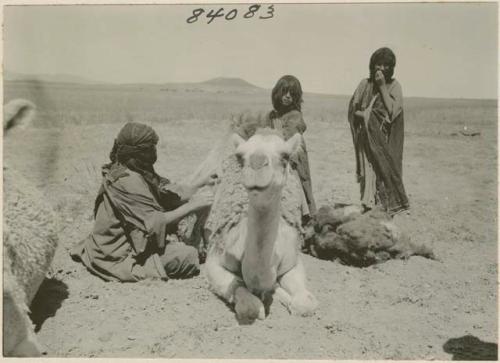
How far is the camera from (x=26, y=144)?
6367 mm

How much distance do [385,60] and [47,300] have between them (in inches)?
161

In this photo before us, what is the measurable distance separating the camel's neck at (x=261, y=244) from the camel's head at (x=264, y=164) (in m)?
0.09

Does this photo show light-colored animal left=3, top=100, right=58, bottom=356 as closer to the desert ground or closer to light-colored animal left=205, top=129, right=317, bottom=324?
the desert ground

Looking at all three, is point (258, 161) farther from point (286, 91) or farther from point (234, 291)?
point (286, 91)

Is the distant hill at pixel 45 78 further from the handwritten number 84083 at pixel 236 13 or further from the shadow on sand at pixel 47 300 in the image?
the shadow on sand at pixel 47 300

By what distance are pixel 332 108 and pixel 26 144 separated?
159 inches

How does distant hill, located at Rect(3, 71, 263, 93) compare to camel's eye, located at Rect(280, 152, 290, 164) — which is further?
distant hill, located at Rect(3, 71, 263, 93)

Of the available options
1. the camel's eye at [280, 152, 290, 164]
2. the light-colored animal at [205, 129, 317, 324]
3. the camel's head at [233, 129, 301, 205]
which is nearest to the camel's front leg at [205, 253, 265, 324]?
the light-colored animal at [205, 129, 317, 324]

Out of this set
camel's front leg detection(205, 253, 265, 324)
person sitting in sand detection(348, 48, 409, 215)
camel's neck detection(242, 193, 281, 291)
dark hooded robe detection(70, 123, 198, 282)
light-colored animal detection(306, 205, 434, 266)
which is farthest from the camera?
person sitting in sand detection(348, 48, 409, 215)

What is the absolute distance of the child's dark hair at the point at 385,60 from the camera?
6.46 metres

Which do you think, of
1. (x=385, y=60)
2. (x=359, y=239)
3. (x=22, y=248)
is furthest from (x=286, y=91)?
(x=22, y=248)

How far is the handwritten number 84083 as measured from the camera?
6047 millimetres

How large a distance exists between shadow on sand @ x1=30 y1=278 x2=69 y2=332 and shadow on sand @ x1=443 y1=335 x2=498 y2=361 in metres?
3.33

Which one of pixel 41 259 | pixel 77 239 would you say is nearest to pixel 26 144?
pixel 77 239
